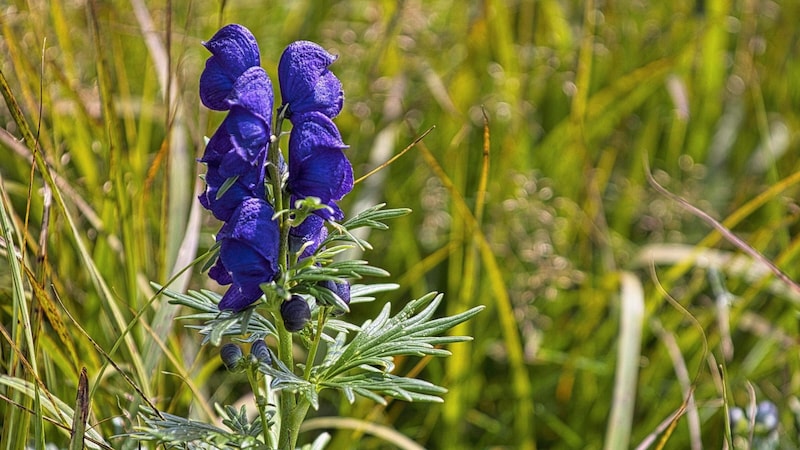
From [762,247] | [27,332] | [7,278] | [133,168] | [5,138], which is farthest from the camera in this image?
[762,247]

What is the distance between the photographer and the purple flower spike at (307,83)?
1526mm

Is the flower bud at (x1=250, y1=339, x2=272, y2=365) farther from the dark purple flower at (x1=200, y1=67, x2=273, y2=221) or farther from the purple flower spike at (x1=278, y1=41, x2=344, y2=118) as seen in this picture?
the purple flower spike at (x1=278, y1=41, x2=344, y2=118)

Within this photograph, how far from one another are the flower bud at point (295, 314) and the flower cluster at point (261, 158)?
52mm

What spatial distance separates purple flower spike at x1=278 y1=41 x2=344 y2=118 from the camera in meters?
1.53

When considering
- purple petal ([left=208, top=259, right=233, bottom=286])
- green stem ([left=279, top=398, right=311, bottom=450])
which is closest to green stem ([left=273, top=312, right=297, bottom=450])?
green stem ([left=279, top=398, right=311, bottom=450])

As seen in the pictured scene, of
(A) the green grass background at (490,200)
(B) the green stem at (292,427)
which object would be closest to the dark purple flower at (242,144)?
(B) the green stem at (292,427)

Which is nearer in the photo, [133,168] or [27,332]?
[27,332]

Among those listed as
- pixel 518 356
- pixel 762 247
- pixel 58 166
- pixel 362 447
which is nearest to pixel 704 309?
pixel 762 247

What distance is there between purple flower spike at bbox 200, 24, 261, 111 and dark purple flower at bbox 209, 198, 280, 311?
0.67 ft

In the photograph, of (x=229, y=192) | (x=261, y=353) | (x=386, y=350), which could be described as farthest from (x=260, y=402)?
(x=229, y=192)

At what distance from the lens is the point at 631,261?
3.50m

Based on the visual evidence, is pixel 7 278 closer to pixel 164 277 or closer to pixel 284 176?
pixel 164 277

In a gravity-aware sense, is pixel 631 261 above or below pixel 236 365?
below

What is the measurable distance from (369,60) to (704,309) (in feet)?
5.84
